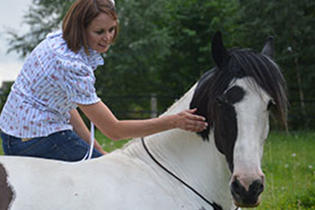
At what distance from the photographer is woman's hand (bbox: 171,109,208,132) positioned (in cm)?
250

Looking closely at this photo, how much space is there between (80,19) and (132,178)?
102cm

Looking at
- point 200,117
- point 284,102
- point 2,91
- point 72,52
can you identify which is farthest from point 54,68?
point 2,91

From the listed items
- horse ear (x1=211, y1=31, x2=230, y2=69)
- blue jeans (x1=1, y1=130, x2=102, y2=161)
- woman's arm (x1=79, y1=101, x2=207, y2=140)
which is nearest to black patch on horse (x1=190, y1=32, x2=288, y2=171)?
horse ear (x1=211, y1=31, x2=230, y2=69)

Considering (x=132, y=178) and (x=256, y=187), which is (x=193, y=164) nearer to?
(x=132, y=178)

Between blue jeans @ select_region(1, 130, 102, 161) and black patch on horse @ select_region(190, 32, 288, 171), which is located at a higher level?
black patch on horse @ select_region(190, 32, 288, 171)

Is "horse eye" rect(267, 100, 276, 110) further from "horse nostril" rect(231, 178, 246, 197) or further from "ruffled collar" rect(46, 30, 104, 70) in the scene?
"ruffled collar" rect(46, 30, 104, 70)

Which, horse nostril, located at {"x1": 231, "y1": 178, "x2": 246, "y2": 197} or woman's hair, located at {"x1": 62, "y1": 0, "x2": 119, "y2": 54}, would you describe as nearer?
horse nostril, located at {"x1": 231, "y1": 178, "x2": 246, "y2": 197}

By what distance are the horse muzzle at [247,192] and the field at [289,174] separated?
4.55 ft

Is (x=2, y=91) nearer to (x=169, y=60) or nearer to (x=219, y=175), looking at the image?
(x=169, y=60)

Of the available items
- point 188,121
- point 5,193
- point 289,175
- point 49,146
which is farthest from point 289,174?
point 5,193

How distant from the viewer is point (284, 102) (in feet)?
7.95

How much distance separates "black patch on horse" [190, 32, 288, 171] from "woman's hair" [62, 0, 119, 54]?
0.74m

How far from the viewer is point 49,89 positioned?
2.57 m

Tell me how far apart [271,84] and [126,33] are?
62.0ft
